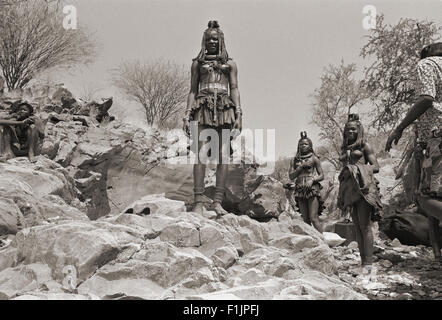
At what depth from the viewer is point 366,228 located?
491 cm

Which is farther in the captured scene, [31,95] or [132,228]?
[31,95]

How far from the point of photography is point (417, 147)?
13.6 feet

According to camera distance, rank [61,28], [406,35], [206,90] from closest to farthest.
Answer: [206,90], [406,35], [61,28]

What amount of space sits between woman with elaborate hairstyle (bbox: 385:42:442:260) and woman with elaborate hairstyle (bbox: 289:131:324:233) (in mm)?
3388

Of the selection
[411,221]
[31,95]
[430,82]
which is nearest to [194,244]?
[430,82]

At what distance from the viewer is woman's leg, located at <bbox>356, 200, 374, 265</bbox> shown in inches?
191

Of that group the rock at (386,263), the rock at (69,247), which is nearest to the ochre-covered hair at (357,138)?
the rock at (386,263)

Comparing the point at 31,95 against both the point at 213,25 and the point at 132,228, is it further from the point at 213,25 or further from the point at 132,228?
the point at 132,228

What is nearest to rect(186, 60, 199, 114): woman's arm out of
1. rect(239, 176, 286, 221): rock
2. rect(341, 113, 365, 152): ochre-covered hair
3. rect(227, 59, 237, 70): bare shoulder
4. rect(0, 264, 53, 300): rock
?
rect(227, 59, 237, 70): bare shoulder

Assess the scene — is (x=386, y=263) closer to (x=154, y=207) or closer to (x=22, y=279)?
(x=154, y=207)

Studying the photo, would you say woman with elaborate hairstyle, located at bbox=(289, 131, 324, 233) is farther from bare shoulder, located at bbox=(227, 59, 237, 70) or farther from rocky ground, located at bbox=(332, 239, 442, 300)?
bare shoulder, located at bbox=(227, 59, 237, 70)

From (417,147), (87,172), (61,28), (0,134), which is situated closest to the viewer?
(417,147)

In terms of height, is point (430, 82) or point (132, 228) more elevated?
point (430, 82)

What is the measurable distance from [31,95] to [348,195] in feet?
47.1
